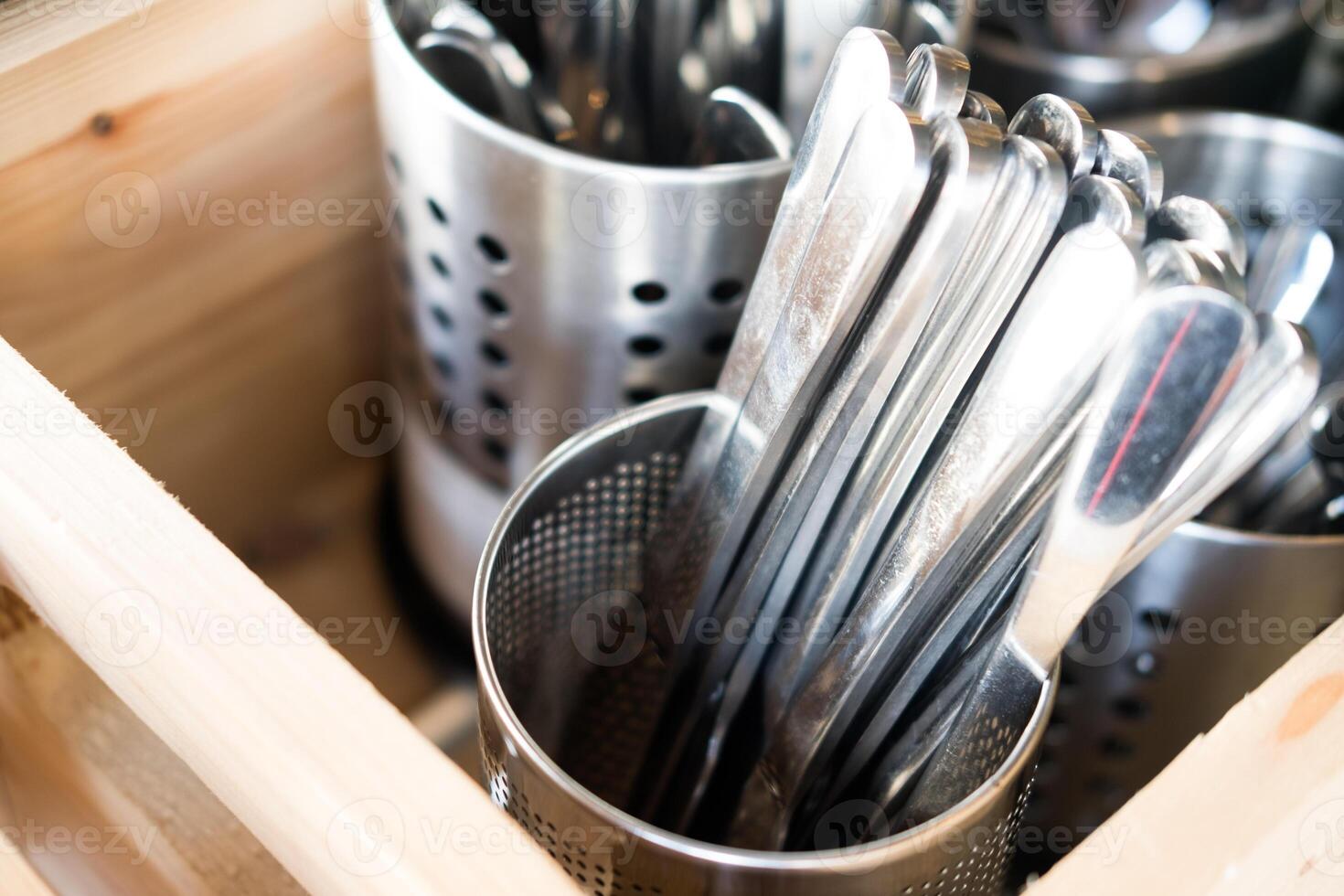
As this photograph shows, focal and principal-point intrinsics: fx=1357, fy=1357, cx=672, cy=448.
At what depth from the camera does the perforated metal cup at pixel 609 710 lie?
0.22m

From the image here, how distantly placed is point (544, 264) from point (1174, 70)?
0.76 feet

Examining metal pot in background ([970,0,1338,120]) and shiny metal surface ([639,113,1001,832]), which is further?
metal pot in background ([970,0,1338,120])

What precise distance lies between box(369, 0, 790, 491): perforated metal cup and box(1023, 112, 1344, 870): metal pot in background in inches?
4.6

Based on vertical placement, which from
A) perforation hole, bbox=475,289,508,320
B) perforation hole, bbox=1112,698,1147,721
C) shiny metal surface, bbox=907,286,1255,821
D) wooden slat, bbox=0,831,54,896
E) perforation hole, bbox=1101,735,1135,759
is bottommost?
perforation hole, bbox=1101,735,1135,759

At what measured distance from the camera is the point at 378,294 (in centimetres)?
43

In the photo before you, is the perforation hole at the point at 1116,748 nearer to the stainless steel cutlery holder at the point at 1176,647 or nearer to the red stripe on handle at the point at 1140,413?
the stainless steel cutlery holder at the point at 1176,647

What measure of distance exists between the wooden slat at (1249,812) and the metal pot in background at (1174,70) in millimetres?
248

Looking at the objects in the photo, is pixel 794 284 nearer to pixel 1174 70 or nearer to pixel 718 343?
pixel 718 343

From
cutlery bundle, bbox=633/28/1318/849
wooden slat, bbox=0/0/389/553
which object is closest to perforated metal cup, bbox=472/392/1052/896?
cutlery bundle, bbox=633/28/1318/849

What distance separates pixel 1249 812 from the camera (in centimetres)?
22

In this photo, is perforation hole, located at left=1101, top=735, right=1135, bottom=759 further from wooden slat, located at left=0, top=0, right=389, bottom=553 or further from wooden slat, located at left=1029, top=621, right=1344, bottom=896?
wooden slat, located at left=0, top=0, right=389, bottom=553

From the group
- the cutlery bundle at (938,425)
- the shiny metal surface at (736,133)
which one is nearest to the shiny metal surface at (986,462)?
the cutlery bundle at (938,425)

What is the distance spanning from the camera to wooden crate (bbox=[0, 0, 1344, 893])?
21 centimetres

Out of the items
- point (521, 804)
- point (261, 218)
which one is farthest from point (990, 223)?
point (261, 218)
